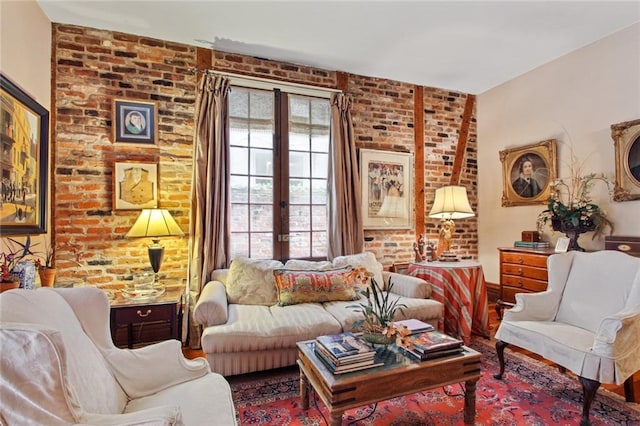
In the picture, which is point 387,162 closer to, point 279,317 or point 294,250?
point 294,250

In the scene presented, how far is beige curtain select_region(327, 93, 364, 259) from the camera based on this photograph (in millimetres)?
3701

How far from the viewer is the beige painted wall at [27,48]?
2162mm

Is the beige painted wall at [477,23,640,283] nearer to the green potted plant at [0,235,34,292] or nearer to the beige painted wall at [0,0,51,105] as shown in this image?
the green potted plant at [0,235,34,292]

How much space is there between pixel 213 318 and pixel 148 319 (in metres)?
0.60

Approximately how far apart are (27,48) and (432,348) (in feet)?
11.5

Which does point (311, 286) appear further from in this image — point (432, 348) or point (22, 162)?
point (22, 162)

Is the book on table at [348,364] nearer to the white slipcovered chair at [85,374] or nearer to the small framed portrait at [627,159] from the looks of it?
the white slipcovered chair at [85,374]

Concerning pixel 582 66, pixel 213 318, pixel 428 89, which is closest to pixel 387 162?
pixel 428 89

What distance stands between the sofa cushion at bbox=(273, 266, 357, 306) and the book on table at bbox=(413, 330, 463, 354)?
962mm

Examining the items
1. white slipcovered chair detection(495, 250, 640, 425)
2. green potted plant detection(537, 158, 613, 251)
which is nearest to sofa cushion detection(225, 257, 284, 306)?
white slipcovered chair detection(495, 250, 640, 425)

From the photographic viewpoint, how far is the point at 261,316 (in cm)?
A: 253

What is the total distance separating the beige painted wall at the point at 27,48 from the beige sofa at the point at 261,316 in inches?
60.2

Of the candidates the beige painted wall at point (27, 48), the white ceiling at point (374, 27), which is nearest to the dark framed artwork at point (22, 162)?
the beige painted wall at point (27, 48)

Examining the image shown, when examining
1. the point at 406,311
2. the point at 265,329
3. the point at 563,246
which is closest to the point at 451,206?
the point at 563,246
